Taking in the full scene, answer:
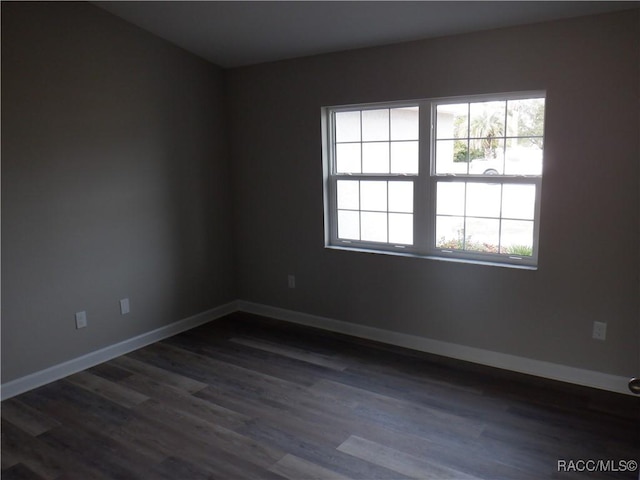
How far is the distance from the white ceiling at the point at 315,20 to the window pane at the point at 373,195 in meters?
1.04

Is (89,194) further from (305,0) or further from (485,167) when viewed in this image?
(485,167)

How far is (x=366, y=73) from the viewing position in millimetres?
3705

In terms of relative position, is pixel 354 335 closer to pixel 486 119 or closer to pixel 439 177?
pixel 439 177

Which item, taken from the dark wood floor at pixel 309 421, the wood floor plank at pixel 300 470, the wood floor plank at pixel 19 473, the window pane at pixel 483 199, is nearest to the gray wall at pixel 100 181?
the dark wood floor at pixel 309 421

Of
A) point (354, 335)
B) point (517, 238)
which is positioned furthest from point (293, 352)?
point (517, 238)

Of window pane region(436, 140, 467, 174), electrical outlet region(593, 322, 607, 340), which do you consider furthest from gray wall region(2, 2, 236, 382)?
electrical outlet region(593, 322, 607, 340)

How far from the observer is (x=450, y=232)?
3615 mm

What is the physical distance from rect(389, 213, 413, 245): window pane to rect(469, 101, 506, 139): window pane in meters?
0.78

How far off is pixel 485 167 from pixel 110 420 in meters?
2.87

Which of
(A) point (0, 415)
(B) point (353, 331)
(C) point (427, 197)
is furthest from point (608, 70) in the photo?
(A) point (0, 415)

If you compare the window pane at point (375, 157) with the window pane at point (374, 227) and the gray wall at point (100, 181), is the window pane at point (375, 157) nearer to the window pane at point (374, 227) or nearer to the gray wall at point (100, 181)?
the window pane at point (374, 227)

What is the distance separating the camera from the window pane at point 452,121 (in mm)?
3424

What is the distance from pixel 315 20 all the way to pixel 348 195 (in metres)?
1.37

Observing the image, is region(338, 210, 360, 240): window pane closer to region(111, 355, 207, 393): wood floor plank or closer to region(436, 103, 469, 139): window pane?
region(436, 103, 469, 139): window pane
